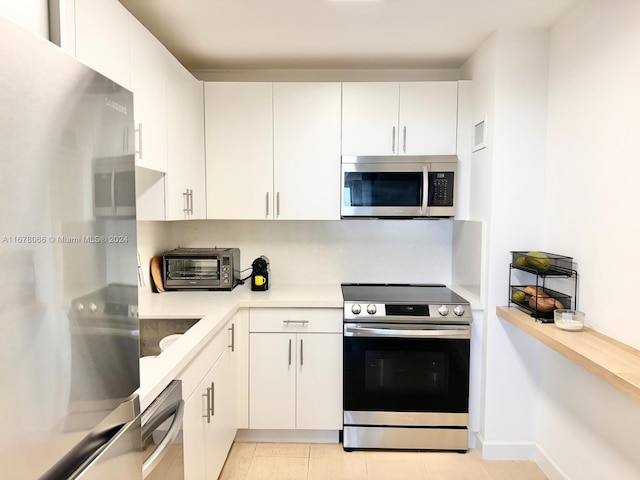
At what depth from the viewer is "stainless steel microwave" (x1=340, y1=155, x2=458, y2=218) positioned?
2.58 m

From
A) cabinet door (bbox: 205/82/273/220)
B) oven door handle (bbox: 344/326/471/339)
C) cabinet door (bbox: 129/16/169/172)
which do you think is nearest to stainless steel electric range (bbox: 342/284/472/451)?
oven door handle (bbox: 344/326/471/339)

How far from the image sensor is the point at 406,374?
238 centimetres

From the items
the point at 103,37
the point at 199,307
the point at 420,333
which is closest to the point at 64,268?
the point at 103,37

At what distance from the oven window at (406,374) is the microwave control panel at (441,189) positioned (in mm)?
870

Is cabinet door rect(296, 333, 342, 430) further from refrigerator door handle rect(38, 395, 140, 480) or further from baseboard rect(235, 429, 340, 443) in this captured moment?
refrigerator door handle rect(38, 395, 140, 480)

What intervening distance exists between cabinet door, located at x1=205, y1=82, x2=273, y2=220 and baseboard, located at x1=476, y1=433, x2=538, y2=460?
1.93m

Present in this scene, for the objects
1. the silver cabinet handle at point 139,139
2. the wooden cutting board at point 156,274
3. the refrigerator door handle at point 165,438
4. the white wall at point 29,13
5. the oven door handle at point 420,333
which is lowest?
the refrigerator door handle at point 165,438

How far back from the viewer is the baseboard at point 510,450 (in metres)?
2.30

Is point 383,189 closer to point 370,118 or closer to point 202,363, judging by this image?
point 370,118

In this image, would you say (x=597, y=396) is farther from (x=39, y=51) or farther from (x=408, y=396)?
(x=39, y=51)

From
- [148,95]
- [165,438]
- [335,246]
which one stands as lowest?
[165,438]

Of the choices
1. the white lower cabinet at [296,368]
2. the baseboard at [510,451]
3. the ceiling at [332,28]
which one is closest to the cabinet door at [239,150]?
the ceiling at [332,28]

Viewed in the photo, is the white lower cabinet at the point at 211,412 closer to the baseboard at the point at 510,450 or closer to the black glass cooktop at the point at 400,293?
the black glass cooktop at the point at 400,293

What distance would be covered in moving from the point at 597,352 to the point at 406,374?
3.54 ft
